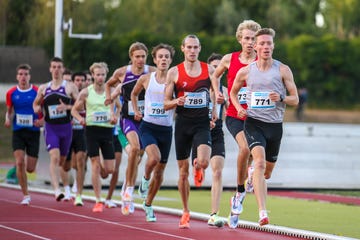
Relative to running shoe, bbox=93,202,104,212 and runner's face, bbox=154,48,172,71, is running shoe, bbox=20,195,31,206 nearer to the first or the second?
running shoe, bbox=93,202,104,212

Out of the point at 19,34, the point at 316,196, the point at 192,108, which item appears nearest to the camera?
the point at 192,108

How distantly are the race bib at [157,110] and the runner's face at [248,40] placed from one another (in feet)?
4.45

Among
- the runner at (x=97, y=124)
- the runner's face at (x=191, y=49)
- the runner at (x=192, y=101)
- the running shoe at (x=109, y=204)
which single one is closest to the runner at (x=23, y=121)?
the runner at (x=97, y=124)

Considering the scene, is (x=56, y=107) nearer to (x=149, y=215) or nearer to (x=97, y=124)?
(x=97, y=124)

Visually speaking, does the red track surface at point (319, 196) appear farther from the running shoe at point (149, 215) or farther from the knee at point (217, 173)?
the knee at point (217, 173)

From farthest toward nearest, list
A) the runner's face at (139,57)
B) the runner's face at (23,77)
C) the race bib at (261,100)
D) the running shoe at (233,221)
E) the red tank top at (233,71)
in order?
1. the runner's face at (23,77)
2. the runner's face at (139,57)
3. the red tank top at (233,71)
4. the running shoe at (233,221)
5. the race bib at (261,100)

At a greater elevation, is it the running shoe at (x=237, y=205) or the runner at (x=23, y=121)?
the runner at (x=23, y=121)

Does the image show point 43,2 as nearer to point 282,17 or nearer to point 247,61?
point 282,17

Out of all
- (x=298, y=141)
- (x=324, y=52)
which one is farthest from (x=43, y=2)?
(x=298, y=141)

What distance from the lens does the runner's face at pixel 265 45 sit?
43.5 feet

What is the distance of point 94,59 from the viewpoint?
70.0 meters

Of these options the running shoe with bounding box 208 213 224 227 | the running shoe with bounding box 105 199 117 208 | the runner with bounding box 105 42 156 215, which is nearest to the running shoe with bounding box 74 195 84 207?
A: the running shoe with bounding box 105 199 117 208

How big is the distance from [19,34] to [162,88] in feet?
166

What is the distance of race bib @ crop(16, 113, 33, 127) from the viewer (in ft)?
62.0
